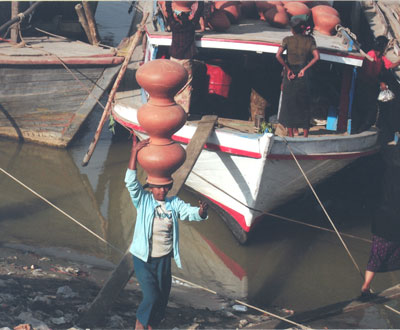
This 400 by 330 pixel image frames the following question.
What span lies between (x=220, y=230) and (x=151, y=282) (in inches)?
156

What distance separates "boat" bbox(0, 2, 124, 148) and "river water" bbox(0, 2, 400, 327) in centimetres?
47

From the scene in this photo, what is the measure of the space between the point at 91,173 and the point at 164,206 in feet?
19.6

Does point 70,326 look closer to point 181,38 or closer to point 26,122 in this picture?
point 181,38

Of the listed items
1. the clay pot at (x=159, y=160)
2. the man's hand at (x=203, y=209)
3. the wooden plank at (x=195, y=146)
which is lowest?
the wooden plank at (x=195, y=146)

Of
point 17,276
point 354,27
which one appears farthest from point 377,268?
point 354,27

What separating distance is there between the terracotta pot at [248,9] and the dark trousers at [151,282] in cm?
619

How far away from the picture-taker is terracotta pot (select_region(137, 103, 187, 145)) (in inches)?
173

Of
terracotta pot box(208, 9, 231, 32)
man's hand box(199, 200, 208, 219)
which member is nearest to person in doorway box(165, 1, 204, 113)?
terracotta pot box(208, 9, 231, 32)

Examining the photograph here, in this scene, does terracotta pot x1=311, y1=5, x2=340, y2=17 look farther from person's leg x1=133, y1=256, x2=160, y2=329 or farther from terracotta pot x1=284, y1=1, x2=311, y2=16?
person's leg x1=133, y1=256, x2=160, y2=329

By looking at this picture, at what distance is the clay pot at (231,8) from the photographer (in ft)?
28.2

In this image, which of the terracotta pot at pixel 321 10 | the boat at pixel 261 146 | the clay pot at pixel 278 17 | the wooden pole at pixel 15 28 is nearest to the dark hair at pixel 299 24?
the boat at pixel 261 146

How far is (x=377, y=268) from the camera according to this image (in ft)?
19.5

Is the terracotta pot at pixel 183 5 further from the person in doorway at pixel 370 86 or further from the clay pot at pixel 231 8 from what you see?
the person in doorway at pixel 370 86

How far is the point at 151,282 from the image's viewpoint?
4.45m
